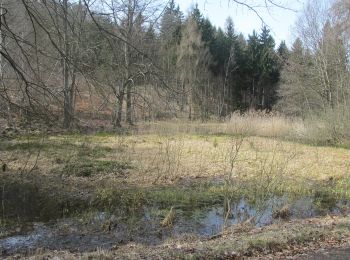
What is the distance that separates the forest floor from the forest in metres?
0.04

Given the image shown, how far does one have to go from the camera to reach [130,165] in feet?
47.7

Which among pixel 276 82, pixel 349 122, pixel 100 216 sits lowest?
pixel 100 216

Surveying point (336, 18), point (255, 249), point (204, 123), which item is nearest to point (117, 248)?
point (255, 249)

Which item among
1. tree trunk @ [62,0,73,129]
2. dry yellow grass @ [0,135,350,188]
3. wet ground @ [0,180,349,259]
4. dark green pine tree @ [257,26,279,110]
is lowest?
wet ground @ [0,180,349,259]

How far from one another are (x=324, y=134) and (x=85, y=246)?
19802mm

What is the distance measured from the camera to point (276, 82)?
6281 cm

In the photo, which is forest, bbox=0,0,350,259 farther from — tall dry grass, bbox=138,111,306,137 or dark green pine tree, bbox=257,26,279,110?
dark green pine tree, bbox=257,26,279,110

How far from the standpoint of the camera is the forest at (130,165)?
4.68 meters

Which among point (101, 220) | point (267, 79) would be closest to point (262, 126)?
point (101, 220)

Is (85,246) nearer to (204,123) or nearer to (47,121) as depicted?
(47,121)

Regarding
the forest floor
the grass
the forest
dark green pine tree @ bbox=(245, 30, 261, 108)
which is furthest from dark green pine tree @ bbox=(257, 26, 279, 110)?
the grass

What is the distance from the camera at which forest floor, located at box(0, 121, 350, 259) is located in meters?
6.71

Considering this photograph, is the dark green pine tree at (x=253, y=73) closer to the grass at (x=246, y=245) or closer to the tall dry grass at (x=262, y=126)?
the tall dry grass at (x=262, y=126)

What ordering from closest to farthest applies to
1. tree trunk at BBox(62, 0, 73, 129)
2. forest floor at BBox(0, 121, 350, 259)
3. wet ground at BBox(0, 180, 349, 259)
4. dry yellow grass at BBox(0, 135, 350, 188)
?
tree trunk at BBox(62, 0, 73, 129) → forest floor at BBox(0, 121, 350, 259) → wet ground at BBox(0, 180, 349, 259) → dry yellow grass at BBox(0, 135, 350, 188)
